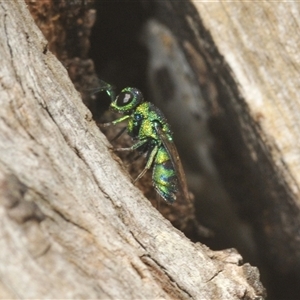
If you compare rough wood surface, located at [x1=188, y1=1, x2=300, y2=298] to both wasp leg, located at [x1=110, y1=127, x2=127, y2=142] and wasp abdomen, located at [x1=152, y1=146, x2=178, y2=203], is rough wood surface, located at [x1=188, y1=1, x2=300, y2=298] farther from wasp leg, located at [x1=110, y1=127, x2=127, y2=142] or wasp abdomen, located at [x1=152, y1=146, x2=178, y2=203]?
wasp leg, located at [x1=110, y1=127, x2=127, y2=142]

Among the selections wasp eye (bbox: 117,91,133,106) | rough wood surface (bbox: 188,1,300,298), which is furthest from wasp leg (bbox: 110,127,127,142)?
rough wood surface (bbox: 188,1,300,298)

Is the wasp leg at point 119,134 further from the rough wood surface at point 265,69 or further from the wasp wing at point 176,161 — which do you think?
the rough wood surface at point 265,69

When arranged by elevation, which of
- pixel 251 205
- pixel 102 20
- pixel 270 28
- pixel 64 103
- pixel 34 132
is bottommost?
pixel 34 132

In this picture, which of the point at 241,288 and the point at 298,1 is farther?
the point at 298,1

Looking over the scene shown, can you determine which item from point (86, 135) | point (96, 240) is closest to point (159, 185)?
point (86, 135)

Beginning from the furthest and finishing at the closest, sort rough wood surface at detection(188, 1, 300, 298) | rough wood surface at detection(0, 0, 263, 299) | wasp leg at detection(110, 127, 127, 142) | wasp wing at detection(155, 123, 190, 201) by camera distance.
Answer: wasp leg at detection(110, 127, 127, 142) < wasp wing at detection(155, 123, 190, 201) < rough wood surface at detection(188, 1, 300, 298) < rough wood surface at detection(0, 0, 263, 299)

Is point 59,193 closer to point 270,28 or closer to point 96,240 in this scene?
point 96,240

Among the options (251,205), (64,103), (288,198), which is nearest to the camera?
(64,103)
